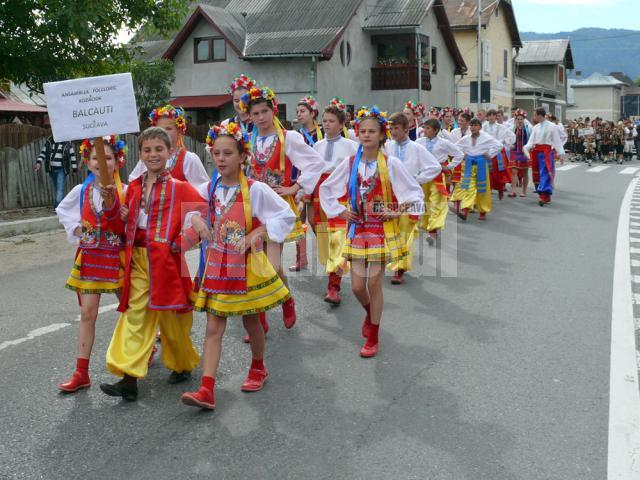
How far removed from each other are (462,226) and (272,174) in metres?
→ 6.87

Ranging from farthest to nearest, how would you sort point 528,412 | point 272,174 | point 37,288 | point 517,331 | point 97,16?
1. point 97,16
2. point 37,288
3. point 272,174
4. point 517,331
5. point 528,412

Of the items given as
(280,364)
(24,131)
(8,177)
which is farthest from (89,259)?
(24,131)

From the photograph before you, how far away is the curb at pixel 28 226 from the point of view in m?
12.3

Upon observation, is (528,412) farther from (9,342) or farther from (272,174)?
(9,342)

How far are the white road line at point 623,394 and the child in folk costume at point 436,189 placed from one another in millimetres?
3171

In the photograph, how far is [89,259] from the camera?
17.0 feet

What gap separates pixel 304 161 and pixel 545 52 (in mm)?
60909

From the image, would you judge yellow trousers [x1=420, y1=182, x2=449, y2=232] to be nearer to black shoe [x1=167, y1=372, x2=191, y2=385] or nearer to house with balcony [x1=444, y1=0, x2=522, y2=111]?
black shoe [x1=167, y1=372, x2=191, y2=385]

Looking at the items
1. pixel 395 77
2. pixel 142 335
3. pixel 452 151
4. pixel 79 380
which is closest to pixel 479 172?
pixel 452 151

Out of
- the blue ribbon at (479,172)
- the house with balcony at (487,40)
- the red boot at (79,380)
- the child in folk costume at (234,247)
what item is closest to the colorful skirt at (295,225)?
the child in folk costume at (234,247)

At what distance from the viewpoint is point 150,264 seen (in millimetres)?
4957

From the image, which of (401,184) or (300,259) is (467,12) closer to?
(300,259)

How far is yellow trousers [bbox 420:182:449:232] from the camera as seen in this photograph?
11211 mm

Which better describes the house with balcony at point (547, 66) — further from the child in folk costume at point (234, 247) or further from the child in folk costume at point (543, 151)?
the child in folk costume at point (234, 247)
